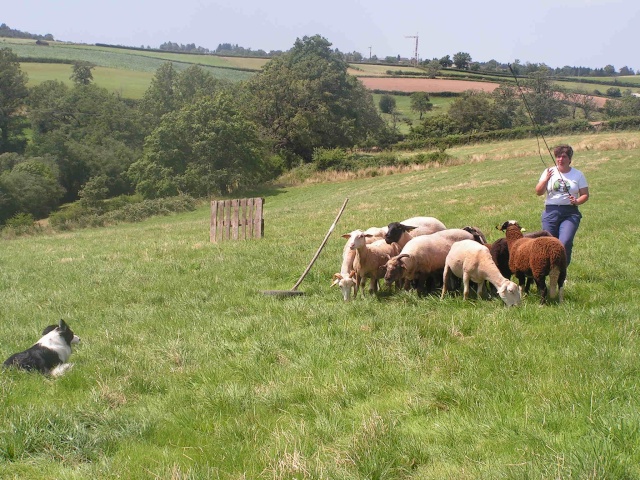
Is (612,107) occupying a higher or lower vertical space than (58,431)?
higher

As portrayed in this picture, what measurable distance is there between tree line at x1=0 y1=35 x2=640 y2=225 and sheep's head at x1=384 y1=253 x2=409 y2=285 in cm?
4587

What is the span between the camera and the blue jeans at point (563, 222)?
9031 mm

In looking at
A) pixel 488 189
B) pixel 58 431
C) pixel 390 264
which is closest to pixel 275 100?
pixel 488 189

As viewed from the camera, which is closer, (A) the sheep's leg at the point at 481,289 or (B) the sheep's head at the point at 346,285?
(A) the sheep's leg at the point at 481,289

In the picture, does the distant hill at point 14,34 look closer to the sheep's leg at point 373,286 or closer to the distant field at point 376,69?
the distant field at point 376,69

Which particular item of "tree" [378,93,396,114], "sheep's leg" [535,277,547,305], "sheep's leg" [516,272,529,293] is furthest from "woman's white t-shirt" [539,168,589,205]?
"tree" [378,93,396,114]

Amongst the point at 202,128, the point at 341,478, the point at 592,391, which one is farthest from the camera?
the point at 202,128

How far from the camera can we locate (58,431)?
4738mm

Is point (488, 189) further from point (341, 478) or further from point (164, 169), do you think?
point (164, 169)

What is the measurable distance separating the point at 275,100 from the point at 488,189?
147 ft

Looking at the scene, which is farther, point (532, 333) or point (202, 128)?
point (202, 128)

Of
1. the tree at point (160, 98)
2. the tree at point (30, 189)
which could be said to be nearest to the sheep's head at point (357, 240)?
the tree at point (30, 189)

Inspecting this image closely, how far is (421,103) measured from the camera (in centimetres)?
9188

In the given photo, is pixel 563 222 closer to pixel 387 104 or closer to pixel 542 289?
pixel 542 289
